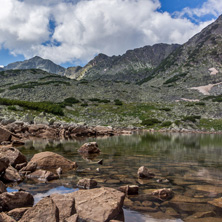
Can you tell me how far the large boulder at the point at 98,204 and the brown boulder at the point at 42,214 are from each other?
1092 mm

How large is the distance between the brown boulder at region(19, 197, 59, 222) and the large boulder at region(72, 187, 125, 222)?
3.58 ft

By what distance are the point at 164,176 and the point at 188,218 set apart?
4.63m

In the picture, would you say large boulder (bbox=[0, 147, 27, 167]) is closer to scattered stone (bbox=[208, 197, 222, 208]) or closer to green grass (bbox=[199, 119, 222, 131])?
scattered stone (bbox=[208, 197, 222, 208])

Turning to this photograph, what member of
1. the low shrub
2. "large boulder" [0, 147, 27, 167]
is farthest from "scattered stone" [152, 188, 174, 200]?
the low shrub

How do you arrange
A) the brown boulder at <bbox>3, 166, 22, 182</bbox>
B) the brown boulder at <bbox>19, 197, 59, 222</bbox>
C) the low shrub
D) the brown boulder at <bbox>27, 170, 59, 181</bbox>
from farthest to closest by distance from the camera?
the low shrub
the brown boulder at <bbox>27, 170, 59, 181</bbox>
the brown boulder at <bbox>3, 166, 22, 182</bbox>
the brown boulder at <bbox>19, 197, 59, 222</bbox>

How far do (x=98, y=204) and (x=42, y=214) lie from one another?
182 centimetres

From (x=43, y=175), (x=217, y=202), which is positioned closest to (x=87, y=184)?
(x=43, y=175)

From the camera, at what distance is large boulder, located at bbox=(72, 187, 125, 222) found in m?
5.22

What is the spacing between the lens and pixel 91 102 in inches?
3447

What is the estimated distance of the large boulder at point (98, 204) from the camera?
5219 mm

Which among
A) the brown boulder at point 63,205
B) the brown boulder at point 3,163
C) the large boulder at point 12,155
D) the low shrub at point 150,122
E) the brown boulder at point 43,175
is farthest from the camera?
the low shrub at point 150,122

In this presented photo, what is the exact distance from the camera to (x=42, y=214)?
14.1ft

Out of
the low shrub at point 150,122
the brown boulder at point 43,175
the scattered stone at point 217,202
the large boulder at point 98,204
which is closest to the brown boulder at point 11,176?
the brown boulder at point 43,175

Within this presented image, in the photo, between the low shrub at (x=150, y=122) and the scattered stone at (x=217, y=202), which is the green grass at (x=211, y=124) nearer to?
the low shrub at (x=150, y=122)
